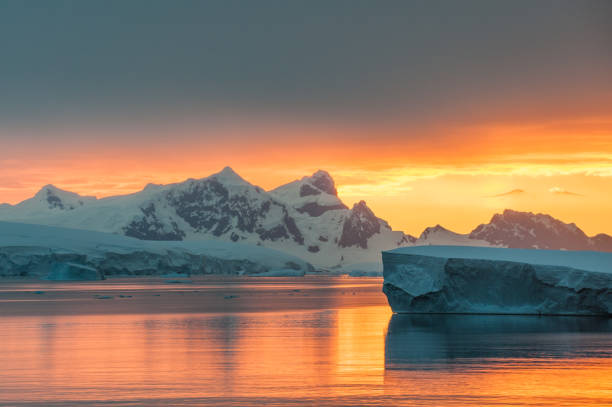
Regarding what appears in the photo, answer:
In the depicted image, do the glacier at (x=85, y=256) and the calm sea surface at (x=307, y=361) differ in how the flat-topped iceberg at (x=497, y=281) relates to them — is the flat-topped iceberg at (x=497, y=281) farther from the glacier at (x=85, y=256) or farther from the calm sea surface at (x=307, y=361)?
the glacier at (x=85, y=256)

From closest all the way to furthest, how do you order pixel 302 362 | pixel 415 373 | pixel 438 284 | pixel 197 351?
pixel 415 373
pixel 302 362
pixel 197 351
pixel 438 284

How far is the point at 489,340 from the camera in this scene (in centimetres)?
2406

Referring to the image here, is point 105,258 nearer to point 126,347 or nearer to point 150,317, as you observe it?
point 150,317

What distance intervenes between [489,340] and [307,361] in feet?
22.6

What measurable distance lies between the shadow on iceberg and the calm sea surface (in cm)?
4

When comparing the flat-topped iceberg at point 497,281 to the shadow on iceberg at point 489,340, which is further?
the flat-topped iceberg at point 497,281

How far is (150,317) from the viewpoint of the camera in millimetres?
35844

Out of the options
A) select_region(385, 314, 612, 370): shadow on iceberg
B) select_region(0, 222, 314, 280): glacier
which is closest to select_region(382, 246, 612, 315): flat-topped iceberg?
select_region(385, 314, 612, 370): shadow on iceberg

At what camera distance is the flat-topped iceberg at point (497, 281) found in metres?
A: 33.2

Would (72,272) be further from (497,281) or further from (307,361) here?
(307,361)

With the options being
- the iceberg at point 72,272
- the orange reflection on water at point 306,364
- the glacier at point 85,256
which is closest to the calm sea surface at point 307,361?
the orange reflection on water at point 306,364

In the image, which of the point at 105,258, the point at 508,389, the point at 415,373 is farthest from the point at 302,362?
the point at 105,258

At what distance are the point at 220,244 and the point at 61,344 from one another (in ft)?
549

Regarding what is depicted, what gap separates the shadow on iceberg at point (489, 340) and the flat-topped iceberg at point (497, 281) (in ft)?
2.50
